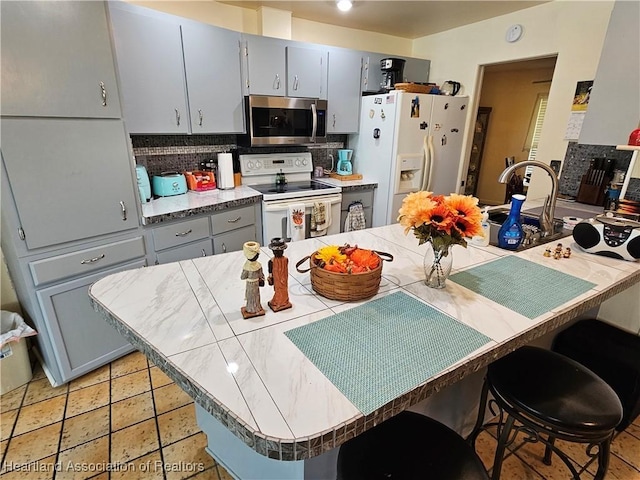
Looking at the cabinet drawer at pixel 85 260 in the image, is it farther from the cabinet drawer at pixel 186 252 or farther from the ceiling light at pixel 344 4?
the ceiling light at pixel 344 4

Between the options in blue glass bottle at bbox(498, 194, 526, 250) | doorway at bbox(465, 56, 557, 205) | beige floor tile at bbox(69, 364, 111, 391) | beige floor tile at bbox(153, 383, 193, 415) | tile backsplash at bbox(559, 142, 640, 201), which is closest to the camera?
blue glass bottle at bbox(498, 194, 526, 250)

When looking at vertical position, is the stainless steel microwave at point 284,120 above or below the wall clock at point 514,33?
below

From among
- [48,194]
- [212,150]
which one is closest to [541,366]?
[48,194]

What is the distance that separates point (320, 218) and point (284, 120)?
3.11 feet

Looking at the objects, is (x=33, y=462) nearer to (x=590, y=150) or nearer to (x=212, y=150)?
(x=212, y=150)

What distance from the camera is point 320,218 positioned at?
306 centimetres

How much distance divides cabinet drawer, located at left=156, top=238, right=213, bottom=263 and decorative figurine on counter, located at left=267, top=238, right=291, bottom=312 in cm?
150

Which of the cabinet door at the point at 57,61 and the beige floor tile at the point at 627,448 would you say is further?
the beige floor tile at the point at 627,448

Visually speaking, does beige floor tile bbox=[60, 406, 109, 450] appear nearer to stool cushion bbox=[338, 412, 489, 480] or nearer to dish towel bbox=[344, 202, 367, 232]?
stool cushion bbox=[338, 412, 489, 480]

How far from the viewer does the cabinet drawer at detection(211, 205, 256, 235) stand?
2.55m

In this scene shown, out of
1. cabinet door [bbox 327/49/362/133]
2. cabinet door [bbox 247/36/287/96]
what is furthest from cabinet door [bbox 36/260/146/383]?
cabinet door [bbox 327/49/362/133]

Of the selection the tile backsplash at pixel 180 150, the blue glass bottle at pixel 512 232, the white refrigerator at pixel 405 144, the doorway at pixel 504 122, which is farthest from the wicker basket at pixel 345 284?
the doorway at pixel 504 122

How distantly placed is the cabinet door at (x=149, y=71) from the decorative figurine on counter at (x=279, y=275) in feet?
6.02

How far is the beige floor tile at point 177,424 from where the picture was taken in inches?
67.8
